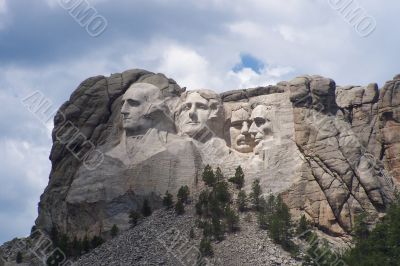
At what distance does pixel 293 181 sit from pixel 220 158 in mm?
2875

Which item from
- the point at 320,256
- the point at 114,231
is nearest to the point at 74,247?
the point at 114,231

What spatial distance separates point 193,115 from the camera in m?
42.9

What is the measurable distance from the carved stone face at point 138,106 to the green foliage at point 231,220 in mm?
5082

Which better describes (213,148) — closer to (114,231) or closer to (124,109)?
(124,109)

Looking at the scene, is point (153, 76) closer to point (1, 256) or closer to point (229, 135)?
point (229, 135)

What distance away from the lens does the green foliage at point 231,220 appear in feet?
130

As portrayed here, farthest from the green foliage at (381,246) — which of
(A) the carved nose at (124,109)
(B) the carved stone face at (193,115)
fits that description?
(A) the carved nose at (124,109)

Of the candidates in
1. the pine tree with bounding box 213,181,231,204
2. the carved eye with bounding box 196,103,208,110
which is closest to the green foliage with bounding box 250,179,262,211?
the pine tree with bounding box 213,181,231,204

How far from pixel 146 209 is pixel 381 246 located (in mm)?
9196

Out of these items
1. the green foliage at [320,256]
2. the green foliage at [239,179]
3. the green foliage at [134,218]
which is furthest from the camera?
the green foliage at [239,179]

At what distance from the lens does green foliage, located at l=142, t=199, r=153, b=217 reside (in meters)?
40.8

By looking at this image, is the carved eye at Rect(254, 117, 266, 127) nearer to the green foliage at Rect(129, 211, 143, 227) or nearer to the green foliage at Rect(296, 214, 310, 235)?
the green foliage at Rect(296, 214, 310, 235)

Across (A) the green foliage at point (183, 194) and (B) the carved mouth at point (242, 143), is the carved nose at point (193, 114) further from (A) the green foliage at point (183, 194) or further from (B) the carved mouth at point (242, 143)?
(A) the green foliage at point (183, 194)

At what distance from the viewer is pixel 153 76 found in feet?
146
